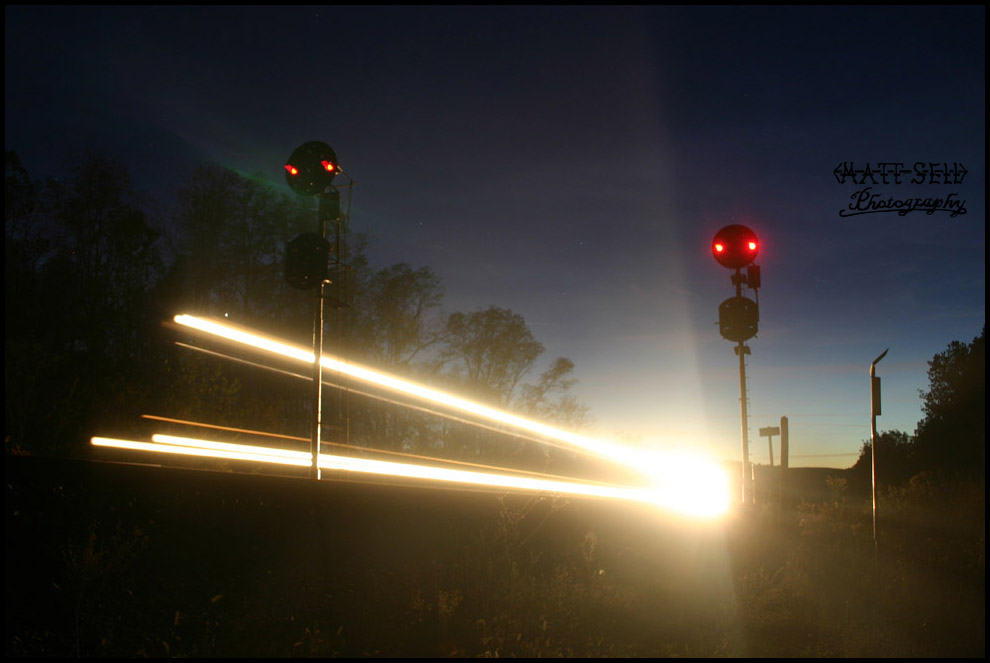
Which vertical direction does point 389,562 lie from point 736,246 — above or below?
below

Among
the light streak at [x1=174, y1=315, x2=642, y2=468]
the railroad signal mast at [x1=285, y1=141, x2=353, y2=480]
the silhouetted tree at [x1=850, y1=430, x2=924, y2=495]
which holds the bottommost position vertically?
the silhouetted tree at [x1=850, y1=430, x2=924, y2=495]

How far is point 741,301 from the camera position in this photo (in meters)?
13.2

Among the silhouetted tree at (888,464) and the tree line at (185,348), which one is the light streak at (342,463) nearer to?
the tree line at (185,348)

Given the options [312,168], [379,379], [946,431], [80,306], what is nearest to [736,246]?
[379,379]

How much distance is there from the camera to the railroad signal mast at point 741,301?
A: 1280cm

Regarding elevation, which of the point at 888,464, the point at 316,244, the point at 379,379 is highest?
the point at 316,244

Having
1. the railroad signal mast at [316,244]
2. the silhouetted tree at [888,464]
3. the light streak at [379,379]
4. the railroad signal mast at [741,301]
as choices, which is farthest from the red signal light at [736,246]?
the silhouetted tree at [888,464]

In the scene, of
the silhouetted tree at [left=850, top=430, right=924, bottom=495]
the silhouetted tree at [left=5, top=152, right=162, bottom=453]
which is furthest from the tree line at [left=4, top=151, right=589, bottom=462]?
the silhouetted tree at [left=850, top=430, right=924, bottom=495]

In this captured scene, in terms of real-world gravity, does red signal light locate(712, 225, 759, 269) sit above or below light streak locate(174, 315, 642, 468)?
above

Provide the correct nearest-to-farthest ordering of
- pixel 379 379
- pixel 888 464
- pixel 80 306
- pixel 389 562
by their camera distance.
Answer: pixel 389 562, pixel 379 379, pixel 80 306, pixel 888 464

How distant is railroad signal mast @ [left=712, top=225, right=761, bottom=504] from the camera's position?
12797 mm

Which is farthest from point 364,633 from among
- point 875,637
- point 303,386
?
point 303,386

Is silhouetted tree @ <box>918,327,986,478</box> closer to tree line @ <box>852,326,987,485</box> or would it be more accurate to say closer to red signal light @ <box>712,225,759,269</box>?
tree line @ <box>852,326,987,485</box>

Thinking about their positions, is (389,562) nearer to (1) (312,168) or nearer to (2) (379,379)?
(2) (379,379)
